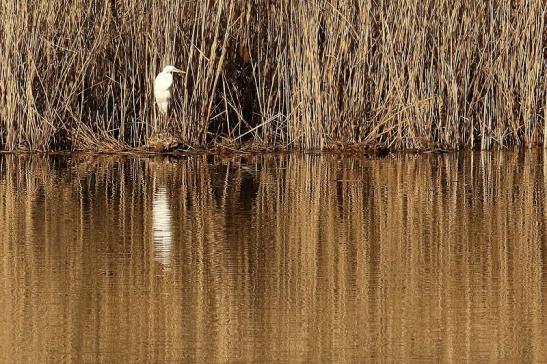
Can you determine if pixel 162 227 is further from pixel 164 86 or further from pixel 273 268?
pixel 164 86

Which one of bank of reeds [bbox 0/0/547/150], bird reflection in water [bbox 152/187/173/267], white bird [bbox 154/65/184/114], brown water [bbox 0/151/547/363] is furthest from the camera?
bank of reeds [bbox 0/0/547/150]

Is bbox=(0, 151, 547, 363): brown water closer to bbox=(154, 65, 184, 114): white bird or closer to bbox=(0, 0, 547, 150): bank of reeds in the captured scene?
bbox=(154, 65, 184, 114): white bird

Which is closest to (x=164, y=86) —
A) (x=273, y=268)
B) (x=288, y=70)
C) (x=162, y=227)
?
(x=288, y=70)

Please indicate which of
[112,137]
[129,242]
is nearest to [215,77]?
[112,137]

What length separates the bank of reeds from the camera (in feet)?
34.2

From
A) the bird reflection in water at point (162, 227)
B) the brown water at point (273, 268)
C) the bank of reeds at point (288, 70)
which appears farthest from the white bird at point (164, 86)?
the bird reflection in water at point (162, 227)

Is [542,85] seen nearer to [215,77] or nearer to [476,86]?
[476,86]

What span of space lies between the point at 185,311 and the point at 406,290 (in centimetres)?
86

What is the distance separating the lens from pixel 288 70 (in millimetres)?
10828

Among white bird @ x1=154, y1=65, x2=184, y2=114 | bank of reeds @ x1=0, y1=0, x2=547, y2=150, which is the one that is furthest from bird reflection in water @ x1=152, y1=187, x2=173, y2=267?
bank of reeds @ x1=0, y1=0, x2=547, y2=150

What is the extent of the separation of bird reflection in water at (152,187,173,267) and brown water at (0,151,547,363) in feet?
0.05

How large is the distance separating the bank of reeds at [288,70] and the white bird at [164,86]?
26cm

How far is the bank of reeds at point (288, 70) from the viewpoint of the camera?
1041 cm

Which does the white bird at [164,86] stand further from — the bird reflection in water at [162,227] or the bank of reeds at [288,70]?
the bird reflection in water at [162,227]
